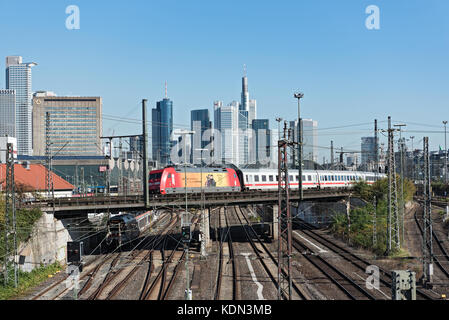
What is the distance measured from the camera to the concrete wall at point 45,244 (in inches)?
1384

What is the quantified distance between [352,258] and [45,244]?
90.0 ft

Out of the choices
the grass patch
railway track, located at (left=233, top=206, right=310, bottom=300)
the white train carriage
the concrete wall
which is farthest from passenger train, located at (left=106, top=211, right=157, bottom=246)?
the white train carriage

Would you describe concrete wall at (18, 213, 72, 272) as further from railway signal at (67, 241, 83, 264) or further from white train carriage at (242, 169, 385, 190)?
white train carriage at (242, 169, 385, 190)

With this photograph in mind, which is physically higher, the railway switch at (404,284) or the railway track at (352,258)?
the railway switch at (404,284)

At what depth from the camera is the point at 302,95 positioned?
4422 cm

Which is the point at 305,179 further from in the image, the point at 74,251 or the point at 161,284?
the point at 74,251

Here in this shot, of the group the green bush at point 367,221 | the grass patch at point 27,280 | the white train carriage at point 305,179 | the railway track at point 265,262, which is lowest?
the railway track at point 265,262

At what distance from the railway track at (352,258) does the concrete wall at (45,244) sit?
26.1 metres

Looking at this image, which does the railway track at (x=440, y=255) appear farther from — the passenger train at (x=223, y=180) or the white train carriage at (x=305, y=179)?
the passenger train at (x=223, y=180)

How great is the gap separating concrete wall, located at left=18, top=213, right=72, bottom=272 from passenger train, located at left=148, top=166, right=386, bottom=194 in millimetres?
11526

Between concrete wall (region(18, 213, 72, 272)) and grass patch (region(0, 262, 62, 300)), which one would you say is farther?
concrete wall (region(18, 213, 72, 272))

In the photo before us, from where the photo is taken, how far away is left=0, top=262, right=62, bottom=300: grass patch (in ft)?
97.8

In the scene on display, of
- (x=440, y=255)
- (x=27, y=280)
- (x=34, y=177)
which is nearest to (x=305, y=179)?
(x=440, y=255)

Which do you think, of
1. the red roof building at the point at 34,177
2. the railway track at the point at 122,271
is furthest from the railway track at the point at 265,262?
the red roof building at the point at 34,177
